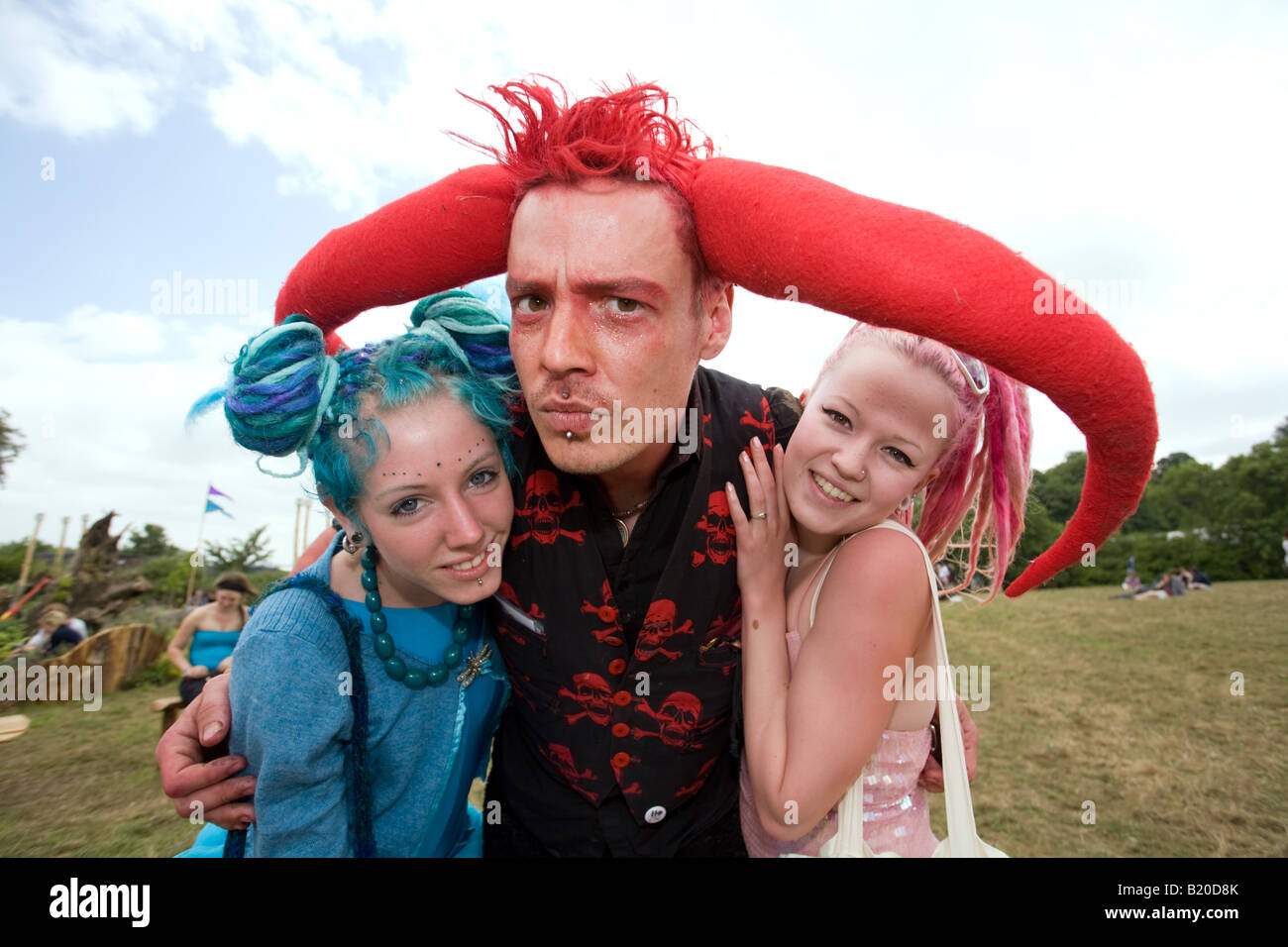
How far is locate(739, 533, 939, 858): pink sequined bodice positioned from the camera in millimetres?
2029

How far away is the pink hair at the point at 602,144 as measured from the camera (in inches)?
72.8

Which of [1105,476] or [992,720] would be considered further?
[992,720]

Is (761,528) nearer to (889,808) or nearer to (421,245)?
(889,808)

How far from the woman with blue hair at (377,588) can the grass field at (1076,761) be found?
14.2ft

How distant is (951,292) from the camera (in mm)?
1427

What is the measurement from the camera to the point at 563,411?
1.85 m

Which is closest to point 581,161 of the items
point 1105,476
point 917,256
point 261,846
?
point 917,256

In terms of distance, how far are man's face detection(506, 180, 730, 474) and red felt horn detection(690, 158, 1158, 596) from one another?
26cm

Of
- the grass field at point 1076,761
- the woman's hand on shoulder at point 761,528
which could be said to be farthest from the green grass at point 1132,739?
the woman's hand on shoulder at point 761,528

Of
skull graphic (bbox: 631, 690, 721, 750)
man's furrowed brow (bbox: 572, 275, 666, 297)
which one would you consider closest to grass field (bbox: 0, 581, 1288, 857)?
skull graphic (bbox: 631, 690, 721, 750)

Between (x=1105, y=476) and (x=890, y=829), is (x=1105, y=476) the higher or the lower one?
the higher one

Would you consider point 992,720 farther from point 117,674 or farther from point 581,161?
point 117,674

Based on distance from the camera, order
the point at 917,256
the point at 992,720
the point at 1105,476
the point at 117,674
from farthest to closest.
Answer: the point at 117,674, the point at 992,720, the point at 1105,476, the point at 917,256
